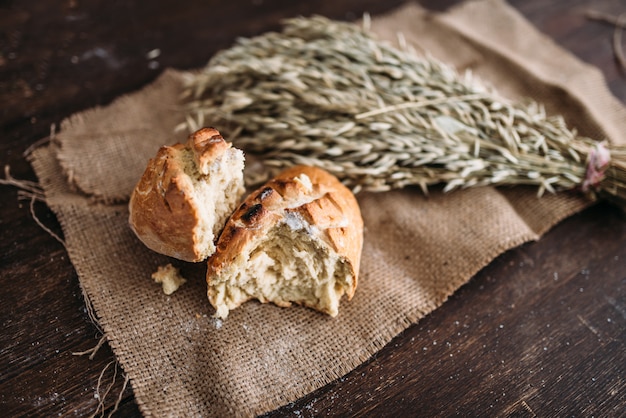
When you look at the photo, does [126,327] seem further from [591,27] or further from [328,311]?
[591,27]

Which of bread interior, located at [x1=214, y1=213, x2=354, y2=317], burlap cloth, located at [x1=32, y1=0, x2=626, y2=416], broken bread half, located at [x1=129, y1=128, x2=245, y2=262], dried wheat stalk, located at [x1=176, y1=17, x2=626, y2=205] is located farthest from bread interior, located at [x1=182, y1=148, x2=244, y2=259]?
dried wheat stalk, located at [x1=176, y1=17, x2=626, y2=205]

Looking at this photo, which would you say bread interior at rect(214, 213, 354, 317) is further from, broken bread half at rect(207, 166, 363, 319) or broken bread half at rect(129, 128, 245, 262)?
broken bread half at rect(129, 128, 245, 262)

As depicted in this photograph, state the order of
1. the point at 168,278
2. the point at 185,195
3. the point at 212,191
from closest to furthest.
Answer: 1. the point at 185,195
2. the point at 212,191
3. the point at 168,278

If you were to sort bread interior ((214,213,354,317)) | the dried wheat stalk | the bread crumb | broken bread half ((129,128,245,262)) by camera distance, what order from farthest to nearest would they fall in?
the dried wheat stalk < the bread crumb < bread interior ((214,213,354,317)) < broken bread half ((129,128,245,262))

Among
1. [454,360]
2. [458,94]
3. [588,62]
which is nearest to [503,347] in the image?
[454,360]

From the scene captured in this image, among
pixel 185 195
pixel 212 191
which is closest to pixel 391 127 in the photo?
pixel 212 191

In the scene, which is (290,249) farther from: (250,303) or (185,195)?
(185,195)
